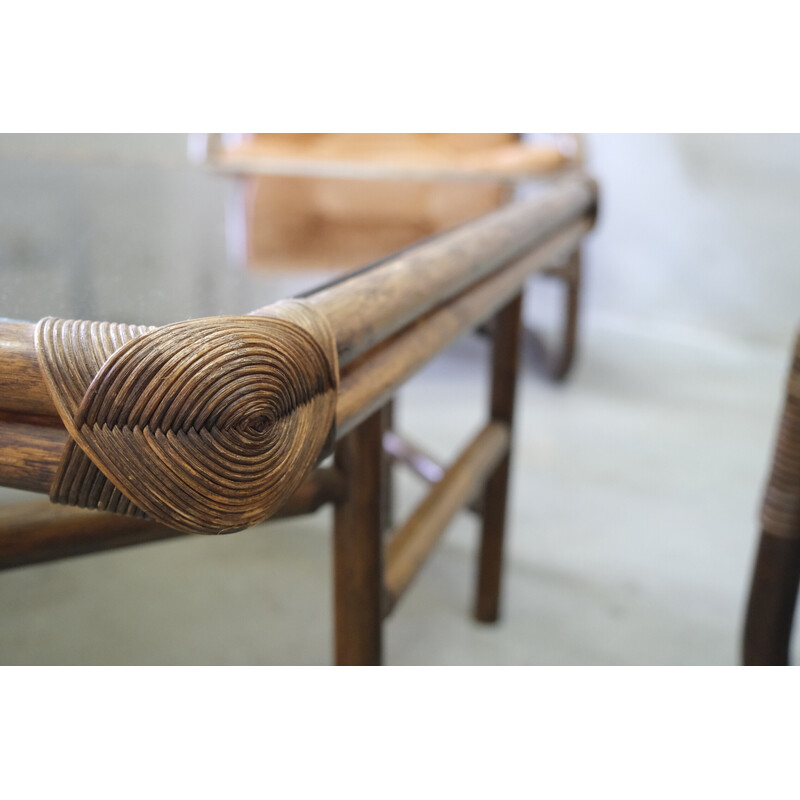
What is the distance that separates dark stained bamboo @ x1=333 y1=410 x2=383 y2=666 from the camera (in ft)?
2.34

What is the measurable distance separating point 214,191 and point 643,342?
1.63 metres

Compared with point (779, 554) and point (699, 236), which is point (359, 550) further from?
point (699, 236)

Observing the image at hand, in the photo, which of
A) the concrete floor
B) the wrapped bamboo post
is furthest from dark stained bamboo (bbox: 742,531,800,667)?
the wrapped bamboo post

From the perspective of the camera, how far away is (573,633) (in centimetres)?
117

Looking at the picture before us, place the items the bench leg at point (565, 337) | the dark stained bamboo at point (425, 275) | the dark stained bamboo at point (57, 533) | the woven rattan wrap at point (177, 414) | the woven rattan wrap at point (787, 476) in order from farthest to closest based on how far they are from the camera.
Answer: the bench leg at point (565, 337) → the woven rattan wrap at point (787, 476) → the dark stained bamboo at point (57, 533) → the dark stained bamboo at point (425, 275) → the woven rattan wrap at point (177, 414)

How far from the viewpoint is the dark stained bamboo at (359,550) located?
0.71 meters

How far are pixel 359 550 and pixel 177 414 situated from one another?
0.42 metres

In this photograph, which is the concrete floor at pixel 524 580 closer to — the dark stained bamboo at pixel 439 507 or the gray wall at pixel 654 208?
the dark stained bamboo at pixel 439 507

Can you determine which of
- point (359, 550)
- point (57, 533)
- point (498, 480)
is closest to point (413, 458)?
point (498, 480)

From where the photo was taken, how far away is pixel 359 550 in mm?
732

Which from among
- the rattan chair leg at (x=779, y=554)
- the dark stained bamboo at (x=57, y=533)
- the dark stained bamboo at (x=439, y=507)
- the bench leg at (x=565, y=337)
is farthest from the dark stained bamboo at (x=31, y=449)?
the bench leg at (x=565, y=337)

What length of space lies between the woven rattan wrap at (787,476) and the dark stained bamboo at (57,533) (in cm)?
48

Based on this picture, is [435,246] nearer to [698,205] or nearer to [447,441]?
[447,441]

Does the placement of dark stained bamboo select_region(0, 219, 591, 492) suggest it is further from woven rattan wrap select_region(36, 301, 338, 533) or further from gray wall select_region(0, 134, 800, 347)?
gray wall select_region(0, 134, 800, 347)
